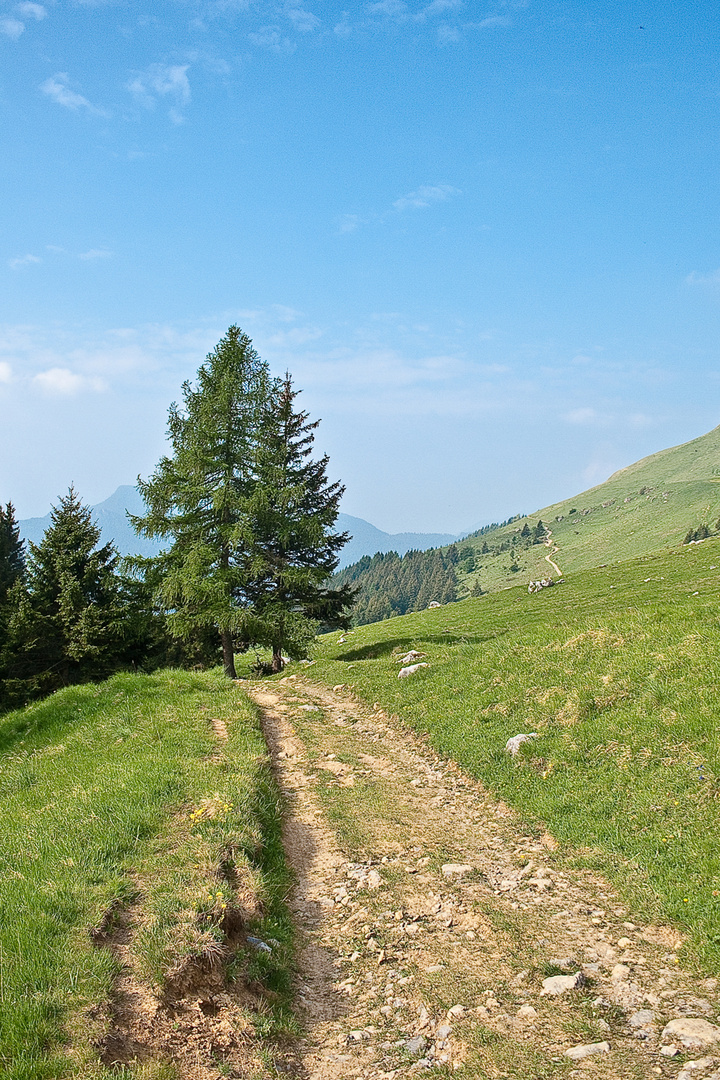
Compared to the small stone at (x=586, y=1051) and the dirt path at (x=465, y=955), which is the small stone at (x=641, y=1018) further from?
the small stone at (x=586, y=1051)

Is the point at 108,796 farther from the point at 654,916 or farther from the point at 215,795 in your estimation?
the point at 654,916

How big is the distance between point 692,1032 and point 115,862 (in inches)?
254

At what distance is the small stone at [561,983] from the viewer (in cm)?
590

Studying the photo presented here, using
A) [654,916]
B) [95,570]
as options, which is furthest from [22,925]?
[95,570]

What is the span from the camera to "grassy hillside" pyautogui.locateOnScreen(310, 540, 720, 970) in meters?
7.68

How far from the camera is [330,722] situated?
54.9 feet

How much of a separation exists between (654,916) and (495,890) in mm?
1859

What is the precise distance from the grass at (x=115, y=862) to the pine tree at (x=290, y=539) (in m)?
11.1

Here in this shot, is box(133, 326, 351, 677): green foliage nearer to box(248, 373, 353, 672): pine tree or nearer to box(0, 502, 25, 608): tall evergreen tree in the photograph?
box(248, 373, 353, 672): pine tree

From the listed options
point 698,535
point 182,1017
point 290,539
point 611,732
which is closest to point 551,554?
point 698,535

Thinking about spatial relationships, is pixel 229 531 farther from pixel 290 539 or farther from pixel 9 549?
pixel 9 549

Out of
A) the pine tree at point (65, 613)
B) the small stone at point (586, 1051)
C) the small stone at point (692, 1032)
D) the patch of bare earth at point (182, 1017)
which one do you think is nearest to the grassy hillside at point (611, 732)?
the small stone at point (692, 1032)

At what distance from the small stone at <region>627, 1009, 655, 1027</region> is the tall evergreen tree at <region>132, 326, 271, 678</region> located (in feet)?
66.3

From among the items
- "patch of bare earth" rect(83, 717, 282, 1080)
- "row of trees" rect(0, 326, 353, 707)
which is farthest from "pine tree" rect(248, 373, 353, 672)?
"patch of bare earth" rect(83, 717, 282, 1080)
